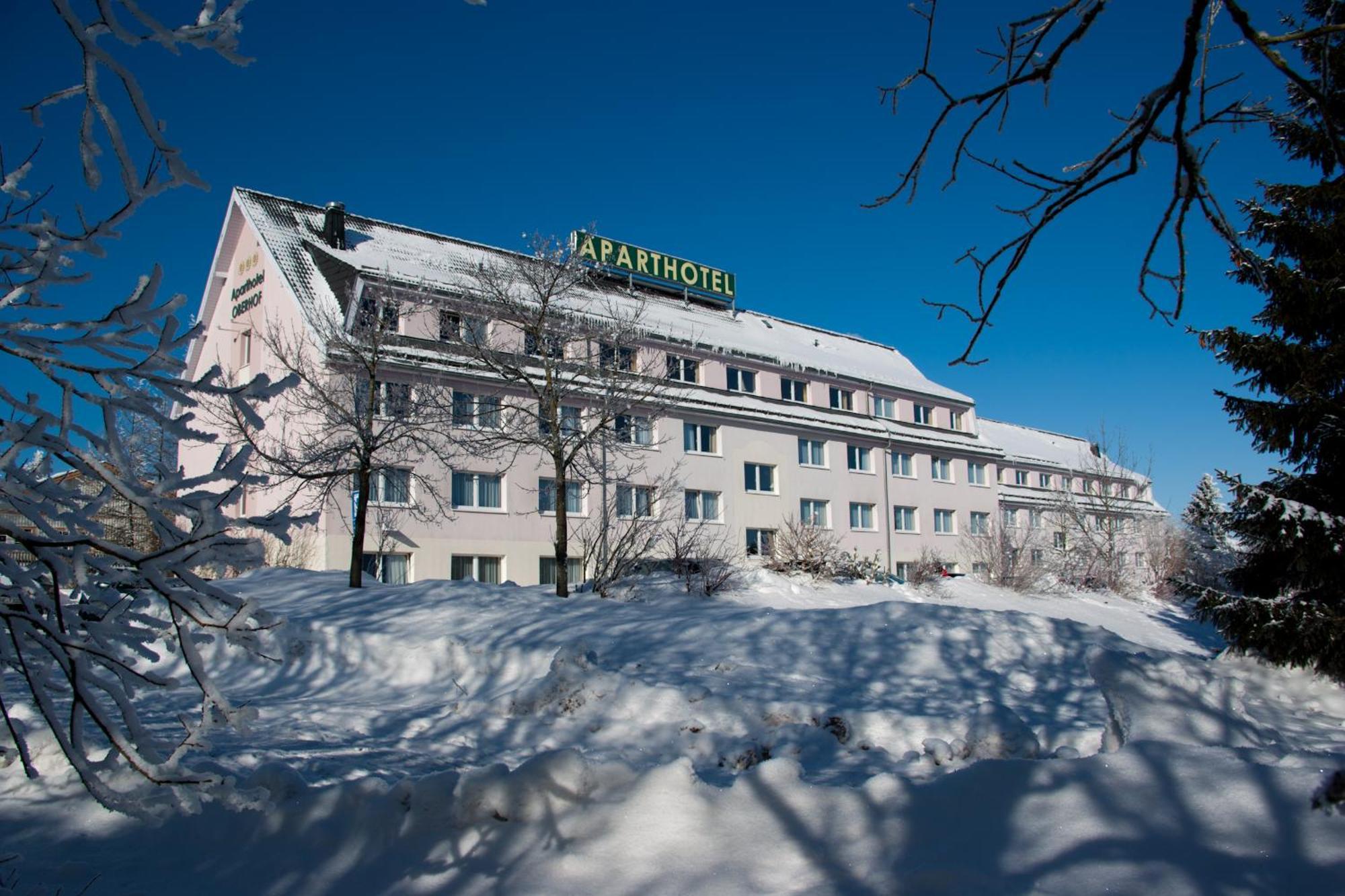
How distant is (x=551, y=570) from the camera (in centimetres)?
2731

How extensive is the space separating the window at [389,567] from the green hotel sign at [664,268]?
16924 millimetres

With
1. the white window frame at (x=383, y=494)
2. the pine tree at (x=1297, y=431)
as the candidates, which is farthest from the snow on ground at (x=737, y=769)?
the white window frame at (x=383, y=494)

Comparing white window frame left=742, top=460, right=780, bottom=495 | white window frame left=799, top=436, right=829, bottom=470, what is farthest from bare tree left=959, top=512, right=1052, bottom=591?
white window frame left=742, top=460, right=780, bottom=495

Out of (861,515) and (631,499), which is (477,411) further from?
(861,515)

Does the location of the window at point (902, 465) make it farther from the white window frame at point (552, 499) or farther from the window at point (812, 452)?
the white window frame at point (552, 499)

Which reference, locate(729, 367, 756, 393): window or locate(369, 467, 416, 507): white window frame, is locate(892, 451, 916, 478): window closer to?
locate(729, 367, 756, 393): window

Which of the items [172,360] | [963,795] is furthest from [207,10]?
[963,795]

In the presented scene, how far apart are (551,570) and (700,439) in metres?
7.49

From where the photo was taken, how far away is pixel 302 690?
35.7 feet

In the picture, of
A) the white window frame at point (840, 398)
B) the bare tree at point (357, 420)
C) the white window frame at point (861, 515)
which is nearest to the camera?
the bare tree at point (357, 420)

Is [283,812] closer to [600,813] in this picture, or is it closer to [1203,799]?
[600,813]

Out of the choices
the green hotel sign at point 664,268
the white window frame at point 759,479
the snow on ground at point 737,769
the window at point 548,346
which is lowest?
the snow on ground at point 737,769

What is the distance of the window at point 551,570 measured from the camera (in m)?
26.8

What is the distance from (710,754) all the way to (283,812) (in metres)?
3.61
